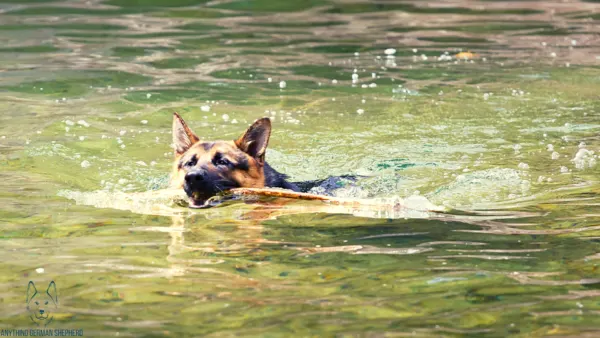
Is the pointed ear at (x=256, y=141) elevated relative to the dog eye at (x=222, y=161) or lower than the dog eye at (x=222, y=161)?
elevated

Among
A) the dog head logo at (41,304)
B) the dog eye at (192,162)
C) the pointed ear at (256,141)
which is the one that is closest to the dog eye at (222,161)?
the dog eye at (192,162)

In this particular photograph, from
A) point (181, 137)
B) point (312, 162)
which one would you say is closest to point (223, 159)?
point (181, 137)

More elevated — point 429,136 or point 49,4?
point 49,4

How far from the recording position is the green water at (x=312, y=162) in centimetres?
420

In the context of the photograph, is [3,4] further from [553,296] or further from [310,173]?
[553,296]

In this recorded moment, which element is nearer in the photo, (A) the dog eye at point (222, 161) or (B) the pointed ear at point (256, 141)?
(A) the dog eye at point (222, 161)

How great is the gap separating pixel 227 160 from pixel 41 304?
3161mm

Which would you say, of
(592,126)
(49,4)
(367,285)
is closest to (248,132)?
(367,285)

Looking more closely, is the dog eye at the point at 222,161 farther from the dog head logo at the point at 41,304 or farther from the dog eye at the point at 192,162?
the dog head logo at the point at 41,304

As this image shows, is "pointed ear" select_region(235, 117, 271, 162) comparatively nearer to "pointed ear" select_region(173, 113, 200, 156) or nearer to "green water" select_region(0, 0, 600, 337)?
"pointed ear" select_region(173, 113, 200, 156)

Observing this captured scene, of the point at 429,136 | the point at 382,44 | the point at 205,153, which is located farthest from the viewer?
the point at 382,44

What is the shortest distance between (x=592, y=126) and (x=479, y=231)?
4.72 meters

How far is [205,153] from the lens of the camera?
7.18m

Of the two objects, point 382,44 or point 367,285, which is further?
point 382,44
